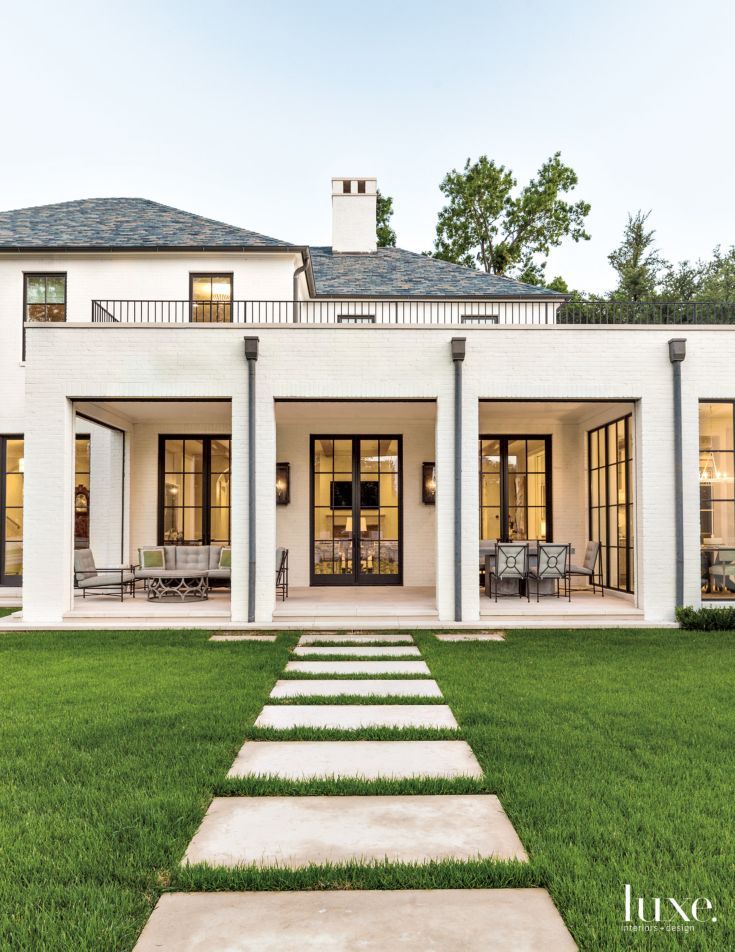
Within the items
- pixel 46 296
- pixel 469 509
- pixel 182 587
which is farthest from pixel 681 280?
pixel 182 587

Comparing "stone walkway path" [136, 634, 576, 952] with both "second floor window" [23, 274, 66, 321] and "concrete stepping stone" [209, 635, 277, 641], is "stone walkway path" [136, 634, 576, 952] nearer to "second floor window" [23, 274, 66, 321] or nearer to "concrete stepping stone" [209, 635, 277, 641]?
"concrete stepping stone" [209, 635, 277, 641]

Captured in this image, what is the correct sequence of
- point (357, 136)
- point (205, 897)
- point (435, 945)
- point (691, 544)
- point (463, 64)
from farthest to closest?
point (357, 136) → point (463, 64) → point (691, 544) → point (205, 897) → point (435, 945)

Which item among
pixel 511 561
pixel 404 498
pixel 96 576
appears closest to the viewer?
pixel 511 561

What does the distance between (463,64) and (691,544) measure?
62.3 ft

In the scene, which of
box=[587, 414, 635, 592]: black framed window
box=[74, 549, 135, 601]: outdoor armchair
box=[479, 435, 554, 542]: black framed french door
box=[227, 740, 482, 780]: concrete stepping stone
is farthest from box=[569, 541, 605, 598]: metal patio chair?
box=[227, 740, 482, 780]: concrete stepping stone

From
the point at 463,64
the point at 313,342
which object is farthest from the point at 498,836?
the point at 463,64

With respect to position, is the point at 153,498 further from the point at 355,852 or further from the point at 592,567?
the point at 355,852

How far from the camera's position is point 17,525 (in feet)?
45.0

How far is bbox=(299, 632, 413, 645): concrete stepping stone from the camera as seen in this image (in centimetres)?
830

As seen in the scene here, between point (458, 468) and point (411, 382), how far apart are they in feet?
4.56

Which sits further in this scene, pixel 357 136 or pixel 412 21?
pixel 357 136

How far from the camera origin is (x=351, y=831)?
3.14 meters

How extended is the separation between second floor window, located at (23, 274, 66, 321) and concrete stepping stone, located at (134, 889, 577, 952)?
13416 mm

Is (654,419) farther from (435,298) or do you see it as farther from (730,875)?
(730,875)
